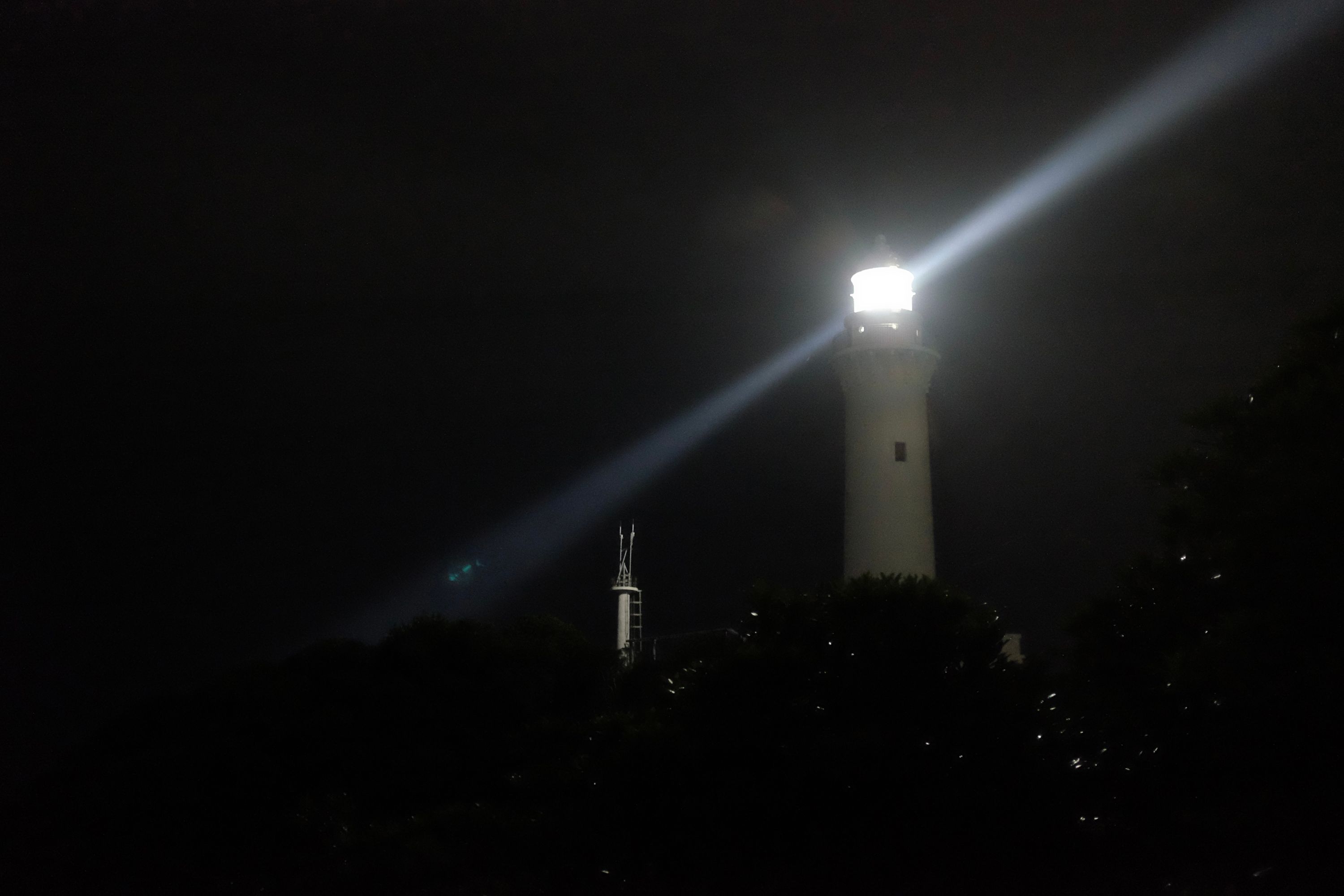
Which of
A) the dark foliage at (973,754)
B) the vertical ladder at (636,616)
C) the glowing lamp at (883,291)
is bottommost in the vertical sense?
the dark foliage at (973,754)

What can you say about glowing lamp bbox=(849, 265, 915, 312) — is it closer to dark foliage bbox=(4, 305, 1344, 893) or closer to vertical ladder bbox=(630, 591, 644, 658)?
vertical ladder bbox=(630, 591, 644, 658)

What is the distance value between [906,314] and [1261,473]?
19.0 meters

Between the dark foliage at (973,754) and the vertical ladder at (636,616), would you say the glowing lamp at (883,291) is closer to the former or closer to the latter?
the vertical ladder at (636,616)

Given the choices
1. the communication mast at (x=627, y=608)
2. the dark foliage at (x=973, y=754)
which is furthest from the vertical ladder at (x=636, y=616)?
the dark foliage at (x=973, y=754)

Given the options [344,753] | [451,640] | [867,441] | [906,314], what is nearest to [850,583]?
[344,753]

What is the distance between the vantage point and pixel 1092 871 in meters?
8.75

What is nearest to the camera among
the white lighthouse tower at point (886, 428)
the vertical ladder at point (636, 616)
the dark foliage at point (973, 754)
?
the dark foliage at point (973, 754)

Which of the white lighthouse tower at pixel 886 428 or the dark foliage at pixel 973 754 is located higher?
the white lighthouse tower at pixel 886 428

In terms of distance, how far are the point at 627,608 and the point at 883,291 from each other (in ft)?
43.6

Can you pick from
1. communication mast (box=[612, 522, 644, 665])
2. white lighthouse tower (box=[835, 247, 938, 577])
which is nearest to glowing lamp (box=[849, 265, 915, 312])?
Result: white lighthouse tower (box=[835, 247, 938, 577])

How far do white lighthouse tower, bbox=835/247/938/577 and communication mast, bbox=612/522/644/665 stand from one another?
9.37m

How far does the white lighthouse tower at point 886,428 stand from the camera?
2525cm

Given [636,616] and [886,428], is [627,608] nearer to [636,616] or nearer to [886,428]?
[636,616]

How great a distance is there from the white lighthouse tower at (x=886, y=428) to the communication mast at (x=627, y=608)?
369 inches
